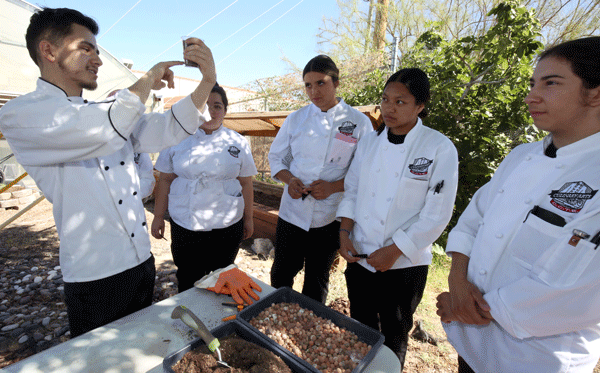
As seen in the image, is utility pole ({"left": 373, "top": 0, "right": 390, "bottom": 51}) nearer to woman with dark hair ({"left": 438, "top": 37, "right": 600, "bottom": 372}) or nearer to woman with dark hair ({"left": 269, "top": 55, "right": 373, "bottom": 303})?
woman with dark hair ({"left": 269, "top": 55, "right": 373, "bottom": 303})

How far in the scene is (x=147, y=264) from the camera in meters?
1.83

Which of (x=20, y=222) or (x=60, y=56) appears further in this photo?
(x=20, y=222)

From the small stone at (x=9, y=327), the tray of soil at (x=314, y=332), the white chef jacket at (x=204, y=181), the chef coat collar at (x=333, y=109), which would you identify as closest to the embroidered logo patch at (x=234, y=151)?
the white chef jacket at (x=204, y=181)

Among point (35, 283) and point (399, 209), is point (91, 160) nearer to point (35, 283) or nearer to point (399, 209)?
point (399, 209)

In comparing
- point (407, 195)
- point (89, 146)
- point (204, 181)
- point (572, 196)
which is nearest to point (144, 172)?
point (204, 181)

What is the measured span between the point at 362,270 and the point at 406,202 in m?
0.56

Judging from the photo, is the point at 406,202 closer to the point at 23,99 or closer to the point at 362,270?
the point at 362,270

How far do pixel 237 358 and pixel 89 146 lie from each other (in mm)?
1072

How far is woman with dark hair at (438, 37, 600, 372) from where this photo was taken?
1.11 m

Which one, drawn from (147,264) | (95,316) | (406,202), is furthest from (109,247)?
(406,202)

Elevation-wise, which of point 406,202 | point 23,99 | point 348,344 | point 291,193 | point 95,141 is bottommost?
point 348,344

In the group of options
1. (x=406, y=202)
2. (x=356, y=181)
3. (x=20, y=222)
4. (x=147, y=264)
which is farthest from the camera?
(x=20, y=222)

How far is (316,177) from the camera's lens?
2.68 meters

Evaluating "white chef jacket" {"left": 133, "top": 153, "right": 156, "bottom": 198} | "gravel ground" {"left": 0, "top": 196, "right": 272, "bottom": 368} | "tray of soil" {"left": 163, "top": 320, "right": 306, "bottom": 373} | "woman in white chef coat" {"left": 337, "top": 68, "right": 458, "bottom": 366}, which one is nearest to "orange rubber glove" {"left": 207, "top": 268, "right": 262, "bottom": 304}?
"tray of soil" {"left": 163, "top": 320, "right": 306, "bottom": 373}
